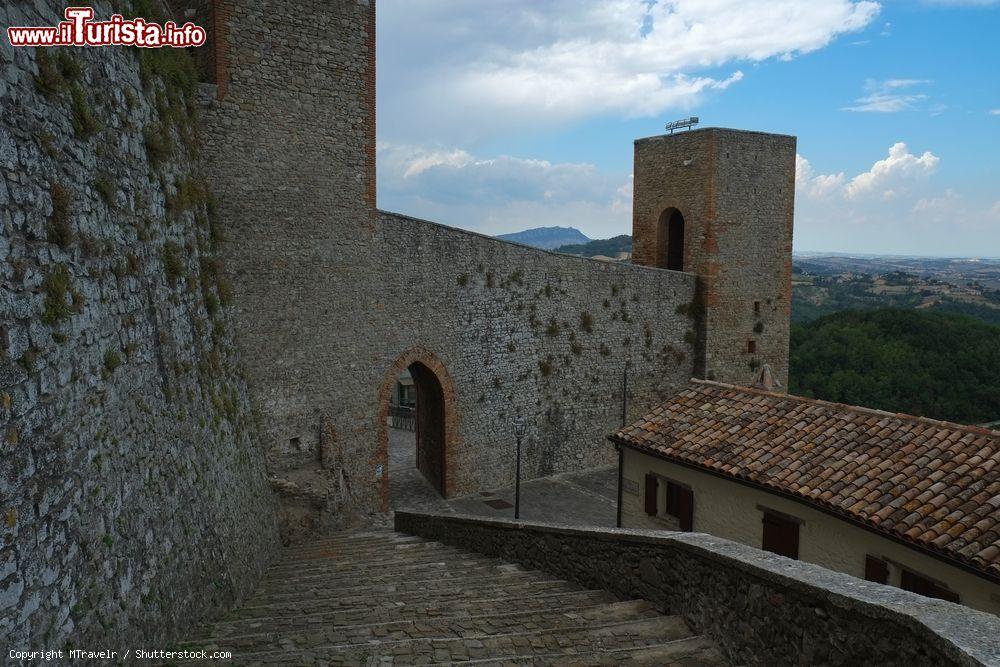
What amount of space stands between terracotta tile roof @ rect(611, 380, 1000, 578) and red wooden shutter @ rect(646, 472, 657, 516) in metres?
0.54

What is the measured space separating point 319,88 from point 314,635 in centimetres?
924

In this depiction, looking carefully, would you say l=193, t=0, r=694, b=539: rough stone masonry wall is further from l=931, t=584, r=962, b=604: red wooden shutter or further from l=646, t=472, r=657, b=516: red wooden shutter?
l=931, t=584, r=962, b=604: red wooden shutter

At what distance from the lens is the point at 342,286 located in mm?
12547

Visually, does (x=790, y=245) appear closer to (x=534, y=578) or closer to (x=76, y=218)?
(x=534, y=578)

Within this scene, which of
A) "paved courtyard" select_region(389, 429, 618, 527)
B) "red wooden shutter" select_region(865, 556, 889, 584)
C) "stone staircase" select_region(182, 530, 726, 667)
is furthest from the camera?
"paved courtyard" select_region(389, 429, 618, 527)

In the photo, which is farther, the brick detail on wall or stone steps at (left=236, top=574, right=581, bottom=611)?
the brick detail on wall

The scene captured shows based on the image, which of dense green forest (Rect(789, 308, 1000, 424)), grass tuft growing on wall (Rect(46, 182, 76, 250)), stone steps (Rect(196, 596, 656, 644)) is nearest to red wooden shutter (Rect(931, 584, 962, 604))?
stone steps (Rect(196, 596, 656, 644))

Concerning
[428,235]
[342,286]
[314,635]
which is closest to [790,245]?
[428,235]

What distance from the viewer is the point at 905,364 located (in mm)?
38438

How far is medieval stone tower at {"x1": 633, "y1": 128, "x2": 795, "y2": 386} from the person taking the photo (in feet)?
59.9

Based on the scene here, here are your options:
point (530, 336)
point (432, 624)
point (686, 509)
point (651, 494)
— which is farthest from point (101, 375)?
point (530, 336)

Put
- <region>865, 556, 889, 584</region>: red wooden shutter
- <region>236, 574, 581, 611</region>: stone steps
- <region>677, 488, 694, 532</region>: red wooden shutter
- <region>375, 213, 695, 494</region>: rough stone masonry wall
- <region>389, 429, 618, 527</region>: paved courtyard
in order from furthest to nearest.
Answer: <region>389, 429, 618, 527</region>: paved courtyard
<region>375, 213, 695, 494</region>: rough stone masonry wall
<region>677, 488, 694, 532</region>: red wooden shutter
<region>865, 556, 889, 584</region>: red wooden shutter
<region>236, 574, 581, 611</region>: stone steps

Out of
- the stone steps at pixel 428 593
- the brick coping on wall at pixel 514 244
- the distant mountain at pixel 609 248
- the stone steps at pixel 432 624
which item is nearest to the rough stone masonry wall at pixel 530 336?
the brick coping on wall at pixel 514 244

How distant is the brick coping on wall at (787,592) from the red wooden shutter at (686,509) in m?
2.94
